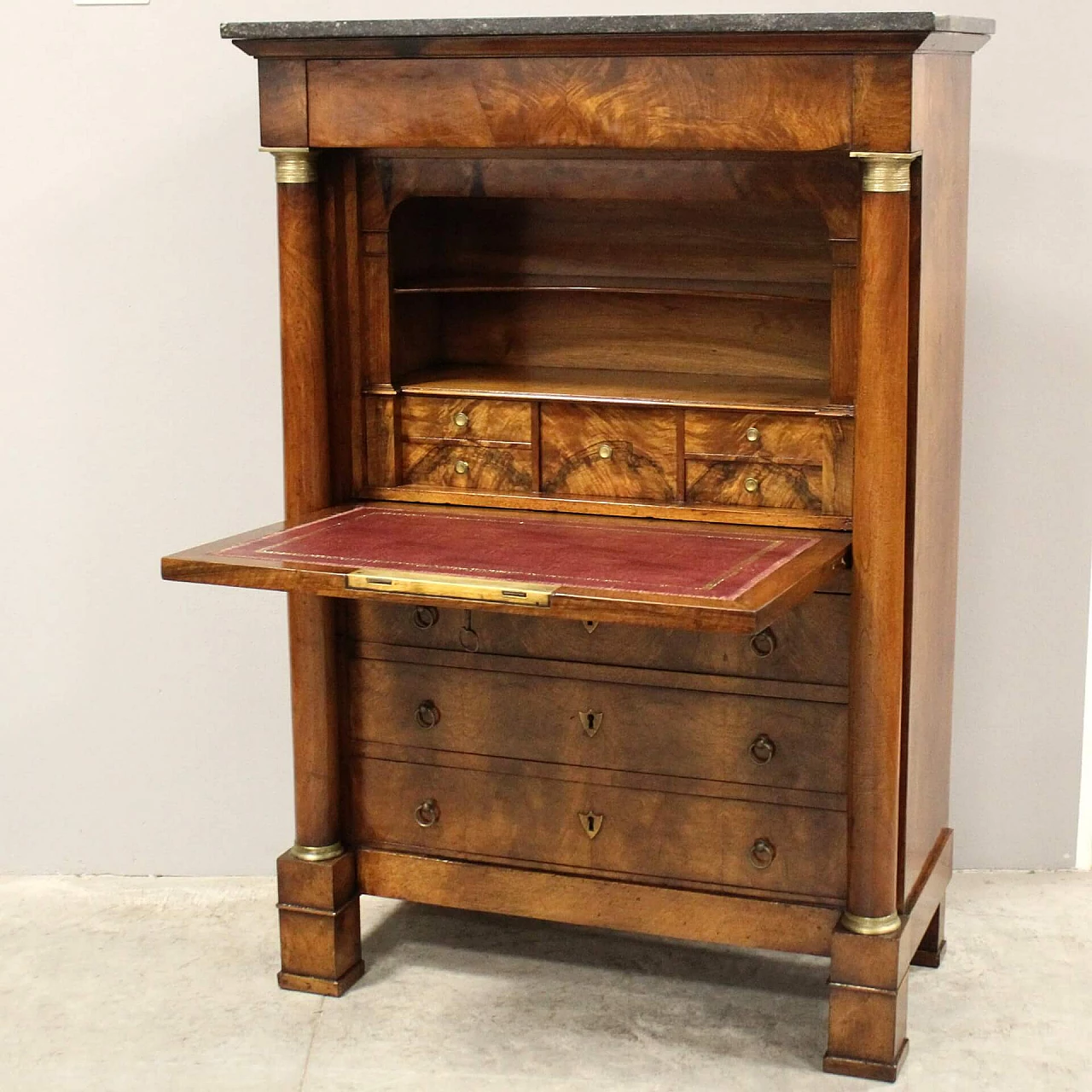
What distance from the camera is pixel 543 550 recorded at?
2.93 m

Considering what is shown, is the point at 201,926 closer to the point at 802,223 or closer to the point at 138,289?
the point at 138,289

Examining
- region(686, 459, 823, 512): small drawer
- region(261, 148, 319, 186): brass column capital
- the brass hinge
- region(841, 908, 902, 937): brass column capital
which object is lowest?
region(841, 908, 902, 937): brass column capital

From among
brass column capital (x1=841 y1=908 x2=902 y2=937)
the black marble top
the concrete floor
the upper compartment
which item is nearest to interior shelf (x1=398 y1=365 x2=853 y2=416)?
the upper compartment

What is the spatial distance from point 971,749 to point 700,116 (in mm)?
1707

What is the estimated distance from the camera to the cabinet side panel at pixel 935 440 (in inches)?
118

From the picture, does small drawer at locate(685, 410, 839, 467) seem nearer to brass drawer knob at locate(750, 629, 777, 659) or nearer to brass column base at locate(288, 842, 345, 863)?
brass drawer knob at locate(750, 629, 777, 659)

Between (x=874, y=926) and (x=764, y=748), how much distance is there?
362 mm

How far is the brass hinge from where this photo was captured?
2650mm

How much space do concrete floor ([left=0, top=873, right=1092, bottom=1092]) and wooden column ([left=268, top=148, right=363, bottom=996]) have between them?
106 millimetres

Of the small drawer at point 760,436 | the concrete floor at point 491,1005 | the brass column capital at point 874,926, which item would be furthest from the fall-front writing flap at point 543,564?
the concrete floor at point 491,1005

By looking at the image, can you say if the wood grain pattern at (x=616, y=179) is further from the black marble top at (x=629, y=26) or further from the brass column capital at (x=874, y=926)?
the brass column capital at (x=874, y=926)

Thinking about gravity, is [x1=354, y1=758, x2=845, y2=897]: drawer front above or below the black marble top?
below

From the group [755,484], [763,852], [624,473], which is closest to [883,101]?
[755,484]

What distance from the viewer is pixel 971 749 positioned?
3953 mm
